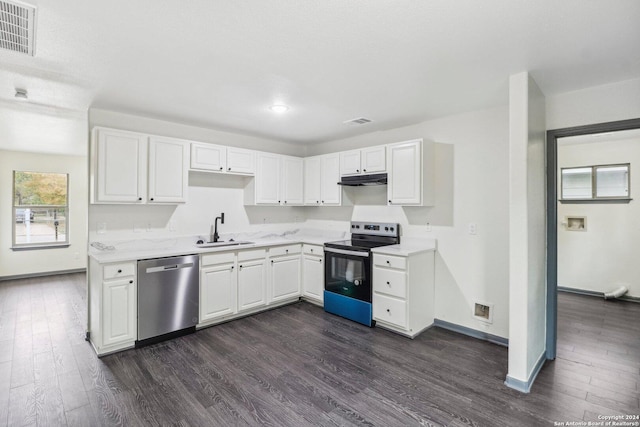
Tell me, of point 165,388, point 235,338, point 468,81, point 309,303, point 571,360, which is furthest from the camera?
point 309,303

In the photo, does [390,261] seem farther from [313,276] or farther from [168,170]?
[168,170]

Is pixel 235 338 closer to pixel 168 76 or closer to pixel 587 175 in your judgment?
pixel 168 76

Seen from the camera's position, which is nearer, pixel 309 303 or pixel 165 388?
pixel 165 388

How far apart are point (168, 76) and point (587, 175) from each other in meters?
6.17

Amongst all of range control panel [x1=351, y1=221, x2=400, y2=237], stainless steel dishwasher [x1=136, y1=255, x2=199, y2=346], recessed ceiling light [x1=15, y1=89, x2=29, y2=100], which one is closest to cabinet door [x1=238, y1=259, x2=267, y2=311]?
stainless steel dishwasher [x1=136, y1=255, x2=199, y2=346]

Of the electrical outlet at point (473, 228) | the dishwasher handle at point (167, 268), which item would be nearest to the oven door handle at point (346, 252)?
the electrical outlet at point (473, 228)

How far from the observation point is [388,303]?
11.5 feet

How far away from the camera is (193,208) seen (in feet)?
13.5

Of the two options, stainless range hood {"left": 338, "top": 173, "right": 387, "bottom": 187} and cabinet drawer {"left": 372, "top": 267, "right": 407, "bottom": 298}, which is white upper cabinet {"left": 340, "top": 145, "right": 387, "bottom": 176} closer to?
stainless range hood {"left": 338, "top": 173, "right": 387, "bottom": 187}

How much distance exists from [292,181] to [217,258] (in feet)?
5.68

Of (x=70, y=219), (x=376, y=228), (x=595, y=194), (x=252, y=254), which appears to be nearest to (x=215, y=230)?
(x=252, y=254)

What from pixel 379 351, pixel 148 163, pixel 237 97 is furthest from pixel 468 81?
pixel 148 163

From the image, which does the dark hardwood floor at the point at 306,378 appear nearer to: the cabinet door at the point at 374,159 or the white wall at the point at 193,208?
the white wall at the point at 193,208

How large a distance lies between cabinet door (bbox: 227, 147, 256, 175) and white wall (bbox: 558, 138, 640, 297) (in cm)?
515
